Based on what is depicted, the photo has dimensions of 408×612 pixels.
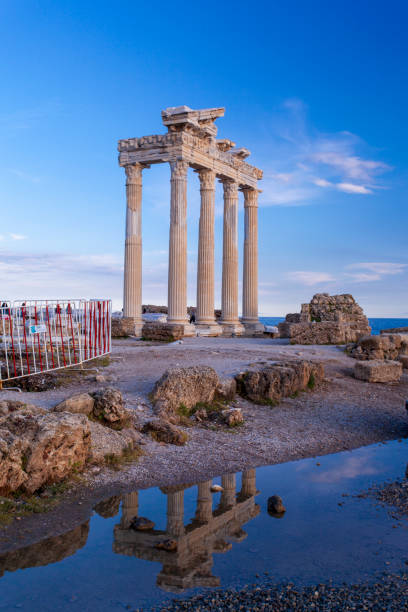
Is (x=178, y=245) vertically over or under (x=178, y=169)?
under

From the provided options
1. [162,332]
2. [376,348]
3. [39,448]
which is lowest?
[39,448]

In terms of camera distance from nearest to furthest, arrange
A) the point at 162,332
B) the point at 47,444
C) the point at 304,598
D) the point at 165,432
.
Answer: the point at 304,598
the point at 47,444
the point at 165,432
the point at 162,332

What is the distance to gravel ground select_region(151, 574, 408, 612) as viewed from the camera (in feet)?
14.7

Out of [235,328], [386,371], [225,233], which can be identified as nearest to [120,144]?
[225,233]

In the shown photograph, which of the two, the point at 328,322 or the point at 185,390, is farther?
the point at 328,322

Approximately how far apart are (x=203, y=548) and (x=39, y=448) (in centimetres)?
268

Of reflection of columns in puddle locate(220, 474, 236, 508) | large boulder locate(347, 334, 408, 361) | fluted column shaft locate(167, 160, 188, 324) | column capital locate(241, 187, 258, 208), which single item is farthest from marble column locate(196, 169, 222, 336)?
reflection of columns in puddle locate(220, 474, 236, 508)

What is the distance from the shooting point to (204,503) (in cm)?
702

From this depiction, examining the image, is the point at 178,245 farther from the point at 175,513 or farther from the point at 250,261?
the point at 175,513

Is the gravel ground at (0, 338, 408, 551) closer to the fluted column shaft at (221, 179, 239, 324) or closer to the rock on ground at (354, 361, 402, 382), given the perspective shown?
the rock on ground at (354, 361, 402, 382)

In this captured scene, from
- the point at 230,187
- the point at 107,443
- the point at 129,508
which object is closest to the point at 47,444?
the point at 107,443

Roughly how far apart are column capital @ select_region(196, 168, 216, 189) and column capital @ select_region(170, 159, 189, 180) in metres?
2.42

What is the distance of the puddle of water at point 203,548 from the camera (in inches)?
191

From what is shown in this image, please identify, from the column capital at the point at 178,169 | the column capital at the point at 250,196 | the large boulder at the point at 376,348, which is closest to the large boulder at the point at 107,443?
the large boulder at the point at 376,348
